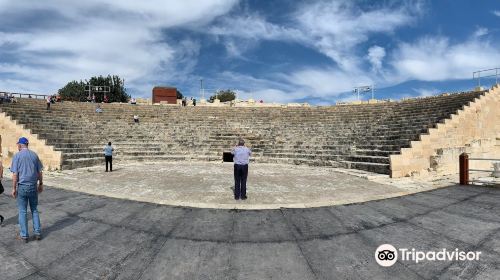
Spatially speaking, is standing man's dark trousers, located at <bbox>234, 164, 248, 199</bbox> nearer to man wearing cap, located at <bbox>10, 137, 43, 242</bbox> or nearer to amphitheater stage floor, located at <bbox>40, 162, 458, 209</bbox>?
amphitheater stage floor, located at <bbox>40, 162, 458, 209</bbox>

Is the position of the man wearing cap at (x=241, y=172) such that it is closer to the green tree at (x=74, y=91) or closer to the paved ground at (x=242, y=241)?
the paved ground at (x=242, y=241)

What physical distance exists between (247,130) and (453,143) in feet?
45.6

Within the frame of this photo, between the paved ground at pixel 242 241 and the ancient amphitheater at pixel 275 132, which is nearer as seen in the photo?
the paved ground at pixel 242 241

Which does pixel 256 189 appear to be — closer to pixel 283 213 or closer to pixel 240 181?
pixel 240 181

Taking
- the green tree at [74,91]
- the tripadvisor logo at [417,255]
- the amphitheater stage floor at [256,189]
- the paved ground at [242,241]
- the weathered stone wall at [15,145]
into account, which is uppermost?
the green tree at [74,91]

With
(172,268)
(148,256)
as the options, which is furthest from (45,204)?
(172,268)

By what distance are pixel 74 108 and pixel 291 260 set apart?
2638cm

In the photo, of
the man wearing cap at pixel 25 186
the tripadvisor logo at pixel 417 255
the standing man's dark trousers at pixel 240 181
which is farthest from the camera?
the standing man's dark trousers at pixel 240 181

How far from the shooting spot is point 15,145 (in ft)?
54.3

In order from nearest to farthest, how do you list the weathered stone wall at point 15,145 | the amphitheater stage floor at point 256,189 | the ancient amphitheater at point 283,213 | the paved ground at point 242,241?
the paved ground at point 242,241 < the ancient amphitheater at point 283,213 < the amphitheater stage floor at point 256,189 < the weathered stone wall at point 15,145

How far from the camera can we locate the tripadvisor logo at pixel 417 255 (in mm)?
4293

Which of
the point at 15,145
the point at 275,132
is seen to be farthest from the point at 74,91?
the point at 275,132

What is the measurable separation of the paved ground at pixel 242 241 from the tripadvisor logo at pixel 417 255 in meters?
0.11

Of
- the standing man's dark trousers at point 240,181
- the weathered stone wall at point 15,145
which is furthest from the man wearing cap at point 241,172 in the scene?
the weathered stone wall at point 15,145
